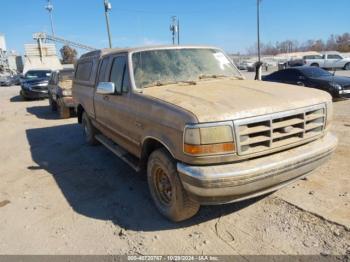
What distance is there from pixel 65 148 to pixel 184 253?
4783 mm

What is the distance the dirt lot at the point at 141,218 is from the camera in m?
3.11

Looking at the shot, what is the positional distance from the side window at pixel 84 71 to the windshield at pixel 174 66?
225cm

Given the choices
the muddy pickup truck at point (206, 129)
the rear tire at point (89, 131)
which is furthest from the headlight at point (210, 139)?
the rear tire at point (89, 131)

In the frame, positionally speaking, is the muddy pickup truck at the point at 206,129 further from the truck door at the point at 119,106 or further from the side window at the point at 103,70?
the side window at the point at 103,70

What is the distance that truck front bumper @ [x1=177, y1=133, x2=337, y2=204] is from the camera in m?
2.82

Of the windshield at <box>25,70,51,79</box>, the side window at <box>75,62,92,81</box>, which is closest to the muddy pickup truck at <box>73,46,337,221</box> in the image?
the side window at <box>75,62,92,81</box>

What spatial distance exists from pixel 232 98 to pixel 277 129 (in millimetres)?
548

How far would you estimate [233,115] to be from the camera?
2846 millimetres

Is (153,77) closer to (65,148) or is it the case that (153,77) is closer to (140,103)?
(140,103)

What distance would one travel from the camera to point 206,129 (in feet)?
9.25

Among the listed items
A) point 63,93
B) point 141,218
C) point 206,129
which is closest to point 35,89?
point 63,93

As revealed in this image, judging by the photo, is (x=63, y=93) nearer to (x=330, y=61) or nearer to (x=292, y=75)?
(x=292, y=75)

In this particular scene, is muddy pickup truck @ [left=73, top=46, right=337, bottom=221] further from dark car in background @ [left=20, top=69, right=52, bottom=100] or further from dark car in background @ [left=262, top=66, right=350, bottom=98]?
dark car in background @ [left=20, top=69, right=52, bottom=100]

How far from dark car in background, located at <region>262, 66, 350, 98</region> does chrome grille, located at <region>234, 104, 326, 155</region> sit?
27.0ft
